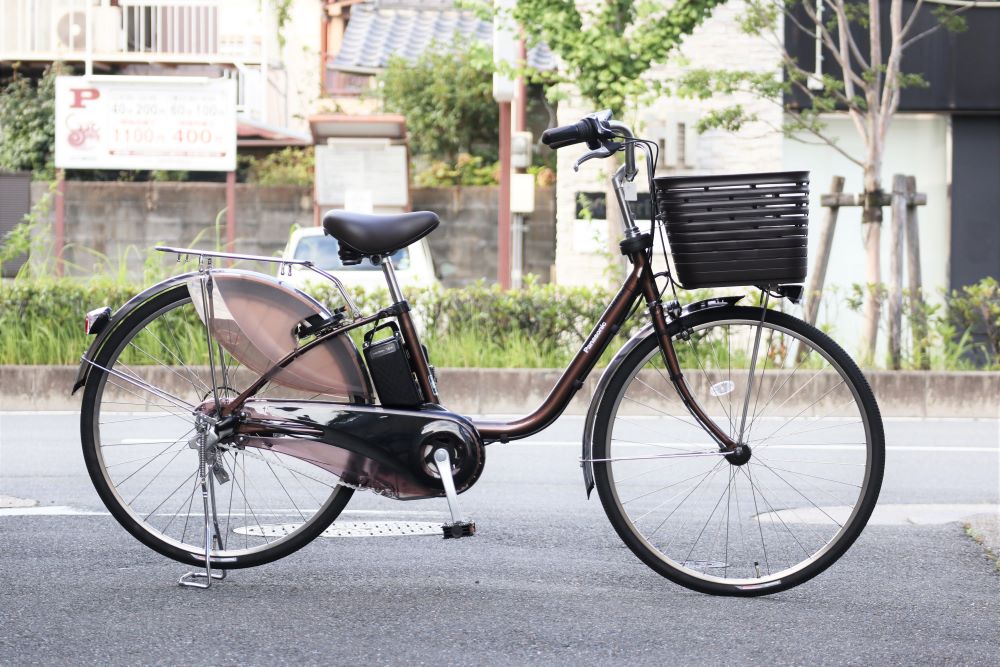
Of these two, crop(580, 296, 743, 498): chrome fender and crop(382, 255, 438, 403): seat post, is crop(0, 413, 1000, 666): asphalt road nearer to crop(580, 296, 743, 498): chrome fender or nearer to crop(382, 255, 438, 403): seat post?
crop(580, 296, 743, 498): chrome fender

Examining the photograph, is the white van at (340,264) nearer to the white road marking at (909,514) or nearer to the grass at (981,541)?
the white road marking at (909,514)

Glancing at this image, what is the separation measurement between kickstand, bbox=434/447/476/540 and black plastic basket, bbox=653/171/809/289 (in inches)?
33.9

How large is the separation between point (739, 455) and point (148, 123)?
1413 centimetres

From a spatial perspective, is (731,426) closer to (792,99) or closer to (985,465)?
(985,465)

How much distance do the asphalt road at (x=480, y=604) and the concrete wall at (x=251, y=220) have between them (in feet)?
42.6

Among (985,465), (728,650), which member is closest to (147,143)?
(985,465)

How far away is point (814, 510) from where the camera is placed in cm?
445

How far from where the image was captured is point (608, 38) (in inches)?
468

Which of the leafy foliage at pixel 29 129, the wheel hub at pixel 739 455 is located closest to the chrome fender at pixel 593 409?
the wheel hub at pixel 739 455

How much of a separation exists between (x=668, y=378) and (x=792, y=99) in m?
12.8

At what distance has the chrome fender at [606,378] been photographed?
12.3 feet

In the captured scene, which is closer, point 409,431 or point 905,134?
point 409,431

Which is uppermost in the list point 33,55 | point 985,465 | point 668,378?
point 33,55

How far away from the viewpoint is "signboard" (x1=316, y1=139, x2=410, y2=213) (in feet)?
55.5
